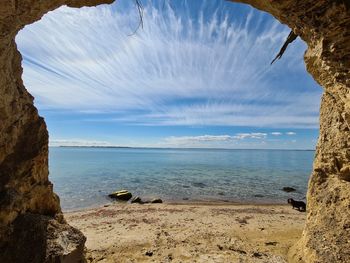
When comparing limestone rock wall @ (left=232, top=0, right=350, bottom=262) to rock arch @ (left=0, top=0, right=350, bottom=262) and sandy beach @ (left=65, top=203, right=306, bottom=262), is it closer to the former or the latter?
rock arch @ (left=0, top=0, right=350, bottom=262)

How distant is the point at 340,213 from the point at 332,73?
13.3 ft

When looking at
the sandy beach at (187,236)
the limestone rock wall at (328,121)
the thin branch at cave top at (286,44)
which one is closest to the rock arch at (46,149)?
the limestone rock wall at (328,121)

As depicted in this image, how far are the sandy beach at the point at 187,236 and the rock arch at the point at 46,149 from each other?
10.8ft

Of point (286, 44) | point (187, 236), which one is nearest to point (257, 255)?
point (187, 236)

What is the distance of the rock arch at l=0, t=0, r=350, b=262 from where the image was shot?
5352 millimetres

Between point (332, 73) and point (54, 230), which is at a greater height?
point (332, 73)

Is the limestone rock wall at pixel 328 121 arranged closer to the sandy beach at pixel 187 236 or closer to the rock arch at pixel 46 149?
the rock arch at pixel 46 149

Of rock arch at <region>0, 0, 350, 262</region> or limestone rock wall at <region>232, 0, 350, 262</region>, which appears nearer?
limestone rock wall at <region>232, 0, 350, 262</region>

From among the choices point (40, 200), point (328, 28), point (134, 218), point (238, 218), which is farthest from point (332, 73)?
point (134, 218)

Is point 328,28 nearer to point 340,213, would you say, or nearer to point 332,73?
point 332,73

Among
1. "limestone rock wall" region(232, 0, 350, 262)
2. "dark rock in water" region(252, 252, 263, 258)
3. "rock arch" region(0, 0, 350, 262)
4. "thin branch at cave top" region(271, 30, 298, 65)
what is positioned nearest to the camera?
"limestone rock wall" region(232, 0, 350, 262)

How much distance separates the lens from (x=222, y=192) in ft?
110

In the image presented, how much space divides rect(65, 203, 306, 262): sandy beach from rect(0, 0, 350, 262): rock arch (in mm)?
3306

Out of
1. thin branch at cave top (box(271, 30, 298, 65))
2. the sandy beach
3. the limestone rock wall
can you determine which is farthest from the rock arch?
the sandy beach
